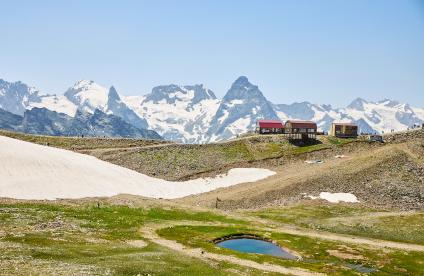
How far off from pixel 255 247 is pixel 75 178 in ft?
212

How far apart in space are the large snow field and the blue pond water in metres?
50.1

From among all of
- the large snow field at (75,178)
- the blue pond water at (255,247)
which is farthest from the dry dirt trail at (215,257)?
the large snow field at (75,178)

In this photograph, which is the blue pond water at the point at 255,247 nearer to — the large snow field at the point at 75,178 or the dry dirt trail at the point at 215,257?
the dry dirt trail at the point at 215,257

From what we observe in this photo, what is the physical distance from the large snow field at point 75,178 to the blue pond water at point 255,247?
5009cm

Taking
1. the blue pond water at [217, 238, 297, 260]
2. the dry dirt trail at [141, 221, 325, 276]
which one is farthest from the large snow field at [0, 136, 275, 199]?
the blue pond water at [217, 238, 297, 260]

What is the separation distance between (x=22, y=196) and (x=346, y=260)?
73807mm

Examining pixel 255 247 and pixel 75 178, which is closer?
pixel 255 247

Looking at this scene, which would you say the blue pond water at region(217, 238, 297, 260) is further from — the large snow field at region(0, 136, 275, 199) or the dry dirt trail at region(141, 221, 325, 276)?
the large snow field at region(0, 136, 275, 199)

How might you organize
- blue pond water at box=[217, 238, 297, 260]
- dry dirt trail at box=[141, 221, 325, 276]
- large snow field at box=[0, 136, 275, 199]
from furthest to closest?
large snow field at box=[0, 136, 275, 199] < blue pond water at box=[217, 238, 297, 260] < dry dirt trail at box=[141, 221, 325, 276]

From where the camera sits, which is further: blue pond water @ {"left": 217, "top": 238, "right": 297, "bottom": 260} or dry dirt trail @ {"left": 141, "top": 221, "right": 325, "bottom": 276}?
blue pond water @ {"left": 217, "top": 238, "right": 297, "bottom": 260}

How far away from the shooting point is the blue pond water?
77700 mm

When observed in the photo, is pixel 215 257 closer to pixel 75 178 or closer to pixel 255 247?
pixel 255 247

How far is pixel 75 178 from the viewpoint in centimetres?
12675

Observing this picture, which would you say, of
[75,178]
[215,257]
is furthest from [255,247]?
[75,178]
